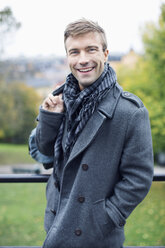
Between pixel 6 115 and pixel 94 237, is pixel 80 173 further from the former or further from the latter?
pixel 6 115

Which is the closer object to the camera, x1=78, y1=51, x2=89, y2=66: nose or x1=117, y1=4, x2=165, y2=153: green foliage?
x1=78, y1=51, x2=89, y2=66: nose

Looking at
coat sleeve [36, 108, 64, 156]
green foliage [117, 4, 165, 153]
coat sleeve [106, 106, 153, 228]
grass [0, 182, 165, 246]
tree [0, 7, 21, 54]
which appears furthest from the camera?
tree [0, 7, 21, 54]

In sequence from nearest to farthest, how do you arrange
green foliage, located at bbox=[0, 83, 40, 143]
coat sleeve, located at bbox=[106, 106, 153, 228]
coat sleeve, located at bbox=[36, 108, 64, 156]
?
coat sleeve, located at bbox=[106, 106, 153, 228]
coat sleeve, located at bbox=[36, 108, 64, 156]
green foliage, located at bbox=[0, 83, 40, 143]

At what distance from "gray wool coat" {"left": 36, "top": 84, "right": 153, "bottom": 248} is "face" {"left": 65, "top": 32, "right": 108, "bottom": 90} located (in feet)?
0.54

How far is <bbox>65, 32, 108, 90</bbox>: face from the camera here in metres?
1.89

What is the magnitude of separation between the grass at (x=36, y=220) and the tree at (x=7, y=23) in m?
13.3

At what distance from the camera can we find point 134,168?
73.0 inches


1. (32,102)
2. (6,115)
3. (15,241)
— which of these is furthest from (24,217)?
(32,102)

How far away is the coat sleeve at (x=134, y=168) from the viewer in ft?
6.01

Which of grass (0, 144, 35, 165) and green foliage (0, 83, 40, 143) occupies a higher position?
green foliage (0, 83, 40, 143)

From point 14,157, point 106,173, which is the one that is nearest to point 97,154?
point 106,173

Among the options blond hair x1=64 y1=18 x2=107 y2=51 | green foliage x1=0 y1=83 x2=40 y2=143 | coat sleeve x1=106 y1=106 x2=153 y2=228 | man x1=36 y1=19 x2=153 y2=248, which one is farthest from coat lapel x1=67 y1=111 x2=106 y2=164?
green foliage x1=0 y1=83 x2=40 y2=143

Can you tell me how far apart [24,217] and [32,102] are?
28.8 m

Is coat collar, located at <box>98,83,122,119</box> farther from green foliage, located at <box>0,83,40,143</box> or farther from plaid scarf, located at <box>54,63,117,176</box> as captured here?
green foliage, located at <box>0,83,40,143</box>
